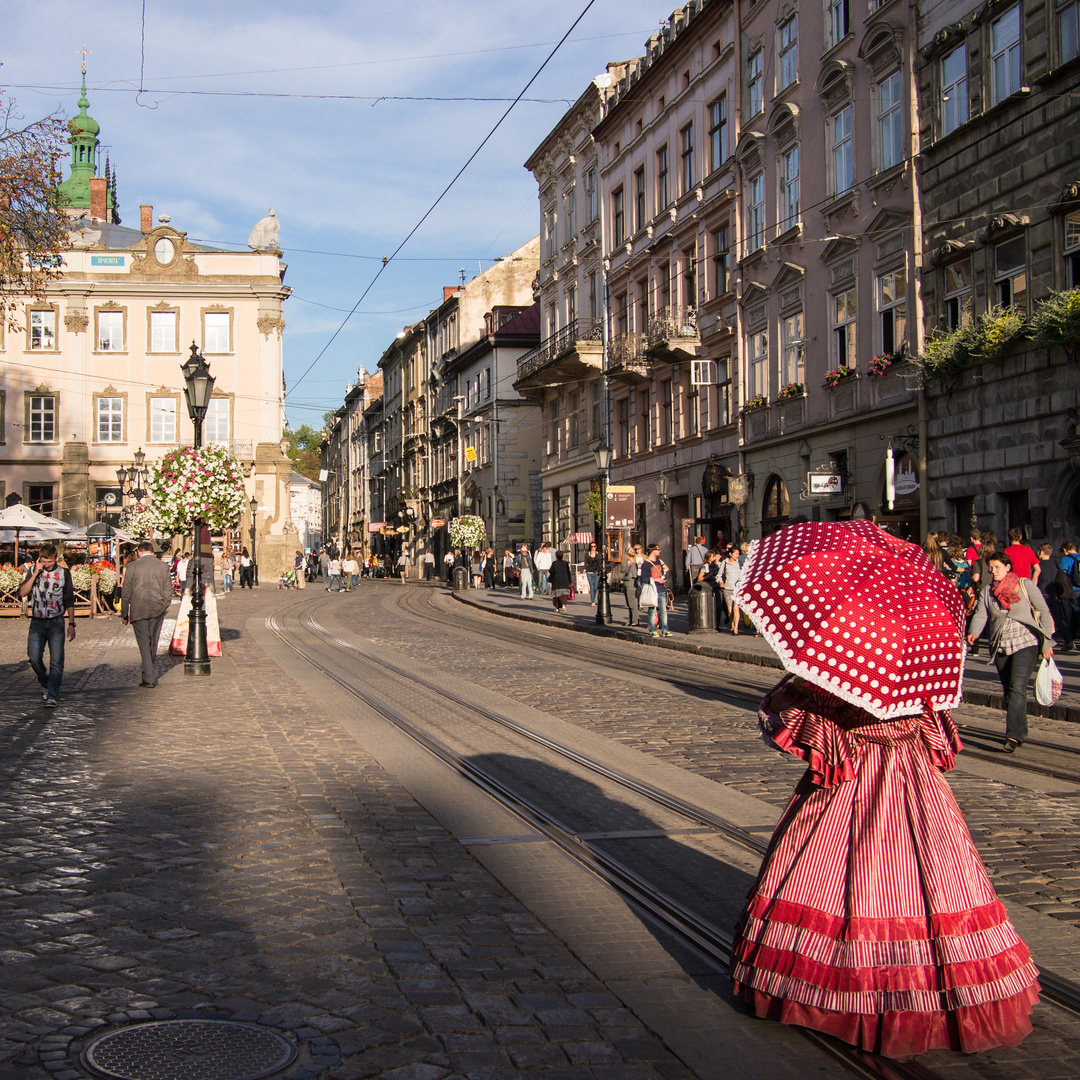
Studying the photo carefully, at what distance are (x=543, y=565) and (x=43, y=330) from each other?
31.4m

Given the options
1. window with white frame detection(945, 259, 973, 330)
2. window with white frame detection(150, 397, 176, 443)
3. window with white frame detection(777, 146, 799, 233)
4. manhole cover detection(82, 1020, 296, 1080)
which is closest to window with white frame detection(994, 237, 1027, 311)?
window with white frame detection(945, 259, 973, 330)

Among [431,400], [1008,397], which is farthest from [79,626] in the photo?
[431,400]

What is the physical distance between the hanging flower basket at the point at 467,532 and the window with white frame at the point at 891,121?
29964mm

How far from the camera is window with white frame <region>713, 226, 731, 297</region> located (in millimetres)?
30948

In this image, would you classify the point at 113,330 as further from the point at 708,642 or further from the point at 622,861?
the point at 622,861

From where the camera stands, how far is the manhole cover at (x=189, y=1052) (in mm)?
3537

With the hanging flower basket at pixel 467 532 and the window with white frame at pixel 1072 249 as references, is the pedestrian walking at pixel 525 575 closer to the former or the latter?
the hanging flower basket at pixel 467 532

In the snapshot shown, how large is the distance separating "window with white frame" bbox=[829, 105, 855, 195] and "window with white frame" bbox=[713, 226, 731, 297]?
5.75 m

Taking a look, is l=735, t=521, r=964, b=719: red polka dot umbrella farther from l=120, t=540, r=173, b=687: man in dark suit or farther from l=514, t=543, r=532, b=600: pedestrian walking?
l=514, t=543, r=532, b=600: pedestrian walking

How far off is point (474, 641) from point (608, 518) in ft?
24.1

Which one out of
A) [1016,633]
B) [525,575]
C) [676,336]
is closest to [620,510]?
[676,336]

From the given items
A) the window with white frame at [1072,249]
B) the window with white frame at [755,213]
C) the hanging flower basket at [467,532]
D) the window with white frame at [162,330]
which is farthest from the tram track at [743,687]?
the window with white frame at [162,330]

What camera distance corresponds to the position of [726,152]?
102 ft

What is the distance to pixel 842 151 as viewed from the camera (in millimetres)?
24844
